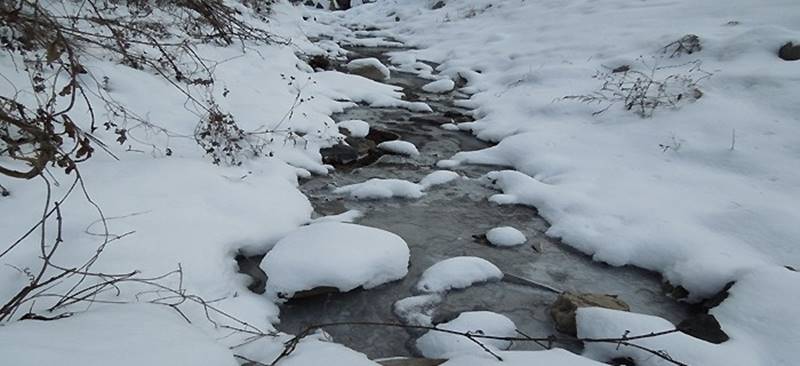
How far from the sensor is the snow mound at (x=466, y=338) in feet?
8.61

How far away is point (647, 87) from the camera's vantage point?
587cm

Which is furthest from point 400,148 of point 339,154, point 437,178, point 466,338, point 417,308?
point 466,338

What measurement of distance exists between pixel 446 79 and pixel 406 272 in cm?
550

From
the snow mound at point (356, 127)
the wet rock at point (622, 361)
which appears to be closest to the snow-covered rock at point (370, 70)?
the snow mound at point (356, 127)

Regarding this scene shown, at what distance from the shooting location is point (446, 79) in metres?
8.36

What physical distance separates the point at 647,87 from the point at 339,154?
357 cm

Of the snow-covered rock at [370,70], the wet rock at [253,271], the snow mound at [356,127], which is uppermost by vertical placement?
the snow-covered rock at [370,70]

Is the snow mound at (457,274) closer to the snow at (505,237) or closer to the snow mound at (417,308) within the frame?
the snow mound at (417,308)

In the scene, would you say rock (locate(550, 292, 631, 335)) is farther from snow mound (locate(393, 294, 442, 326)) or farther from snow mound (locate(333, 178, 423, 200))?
snow mound (locate(333, 178, 423, 200))

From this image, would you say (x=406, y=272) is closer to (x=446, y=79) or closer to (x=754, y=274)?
(x=754, y=274)

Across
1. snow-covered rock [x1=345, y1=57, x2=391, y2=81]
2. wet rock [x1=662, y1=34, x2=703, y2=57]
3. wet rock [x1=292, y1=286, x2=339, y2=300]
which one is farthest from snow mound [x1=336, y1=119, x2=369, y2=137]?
wet rock [x1=662, y1=34, x2=703, y2=57]

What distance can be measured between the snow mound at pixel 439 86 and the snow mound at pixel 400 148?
2.66 meters

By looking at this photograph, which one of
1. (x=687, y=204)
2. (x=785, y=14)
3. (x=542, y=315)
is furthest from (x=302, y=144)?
(x=785, y=14)

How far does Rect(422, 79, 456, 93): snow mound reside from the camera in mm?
7984
